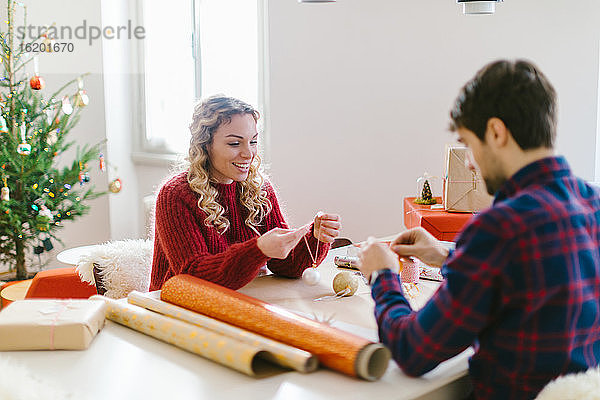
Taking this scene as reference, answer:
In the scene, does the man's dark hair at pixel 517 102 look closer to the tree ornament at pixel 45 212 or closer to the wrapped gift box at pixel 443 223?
the wrapped gift box at pixel 443 223

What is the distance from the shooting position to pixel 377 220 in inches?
131

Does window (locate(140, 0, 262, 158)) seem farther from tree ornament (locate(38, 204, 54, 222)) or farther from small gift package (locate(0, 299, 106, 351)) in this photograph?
small gift package (locate(0, 299, 106, 351))

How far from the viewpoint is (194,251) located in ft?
6.12

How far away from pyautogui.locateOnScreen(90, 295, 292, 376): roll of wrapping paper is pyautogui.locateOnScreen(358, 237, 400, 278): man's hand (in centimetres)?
27

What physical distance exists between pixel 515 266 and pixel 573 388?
0.22 metres

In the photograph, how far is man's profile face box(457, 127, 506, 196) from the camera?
1.16 m

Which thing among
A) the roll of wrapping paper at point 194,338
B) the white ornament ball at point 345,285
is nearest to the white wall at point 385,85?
the white ornament ball at point 345,285

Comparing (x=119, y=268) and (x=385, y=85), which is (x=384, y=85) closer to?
(x=385, y=85)

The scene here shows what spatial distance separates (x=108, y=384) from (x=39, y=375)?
15 centimetres

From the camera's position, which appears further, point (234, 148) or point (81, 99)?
point (81, 99)

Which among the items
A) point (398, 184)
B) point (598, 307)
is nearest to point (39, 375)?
point (598, 307)

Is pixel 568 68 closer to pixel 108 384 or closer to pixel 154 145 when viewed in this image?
pixel 108 384

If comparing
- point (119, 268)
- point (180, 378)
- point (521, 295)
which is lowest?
point (119, 268)

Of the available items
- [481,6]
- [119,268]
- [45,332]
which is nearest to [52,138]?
[119,268]
